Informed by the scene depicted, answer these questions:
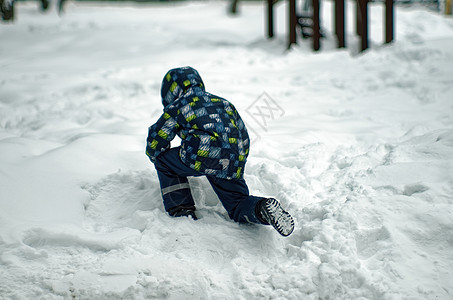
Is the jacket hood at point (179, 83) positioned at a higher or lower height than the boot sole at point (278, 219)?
higher

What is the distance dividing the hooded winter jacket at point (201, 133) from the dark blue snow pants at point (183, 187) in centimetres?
5

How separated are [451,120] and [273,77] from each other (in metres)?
2.57

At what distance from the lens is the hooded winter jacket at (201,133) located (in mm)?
2471

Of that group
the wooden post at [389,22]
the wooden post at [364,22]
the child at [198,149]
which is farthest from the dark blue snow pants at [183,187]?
the wooden post at [389,22]

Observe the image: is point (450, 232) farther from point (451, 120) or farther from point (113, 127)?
point (113, 127)

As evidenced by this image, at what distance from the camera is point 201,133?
8.13 ft

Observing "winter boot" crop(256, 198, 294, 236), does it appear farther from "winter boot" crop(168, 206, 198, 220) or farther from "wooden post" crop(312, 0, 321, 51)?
"wooden post" crop(312, 0, 321, 51)

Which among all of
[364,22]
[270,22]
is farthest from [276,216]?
[270,22]

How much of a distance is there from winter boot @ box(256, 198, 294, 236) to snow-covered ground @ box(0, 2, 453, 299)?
15cm

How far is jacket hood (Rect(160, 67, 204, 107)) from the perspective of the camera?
8.62 ft

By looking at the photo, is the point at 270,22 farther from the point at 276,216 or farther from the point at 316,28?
the point at 276,216

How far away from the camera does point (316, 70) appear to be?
6.27m

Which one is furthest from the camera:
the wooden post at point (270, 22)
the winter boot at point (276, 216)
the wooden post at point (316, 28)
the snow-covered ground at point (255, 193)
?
the wooden post at point (270, 22)

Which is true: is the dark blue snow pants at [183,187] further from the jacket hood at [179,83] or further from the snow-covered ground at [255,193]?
the jacket hood at [179,83]
